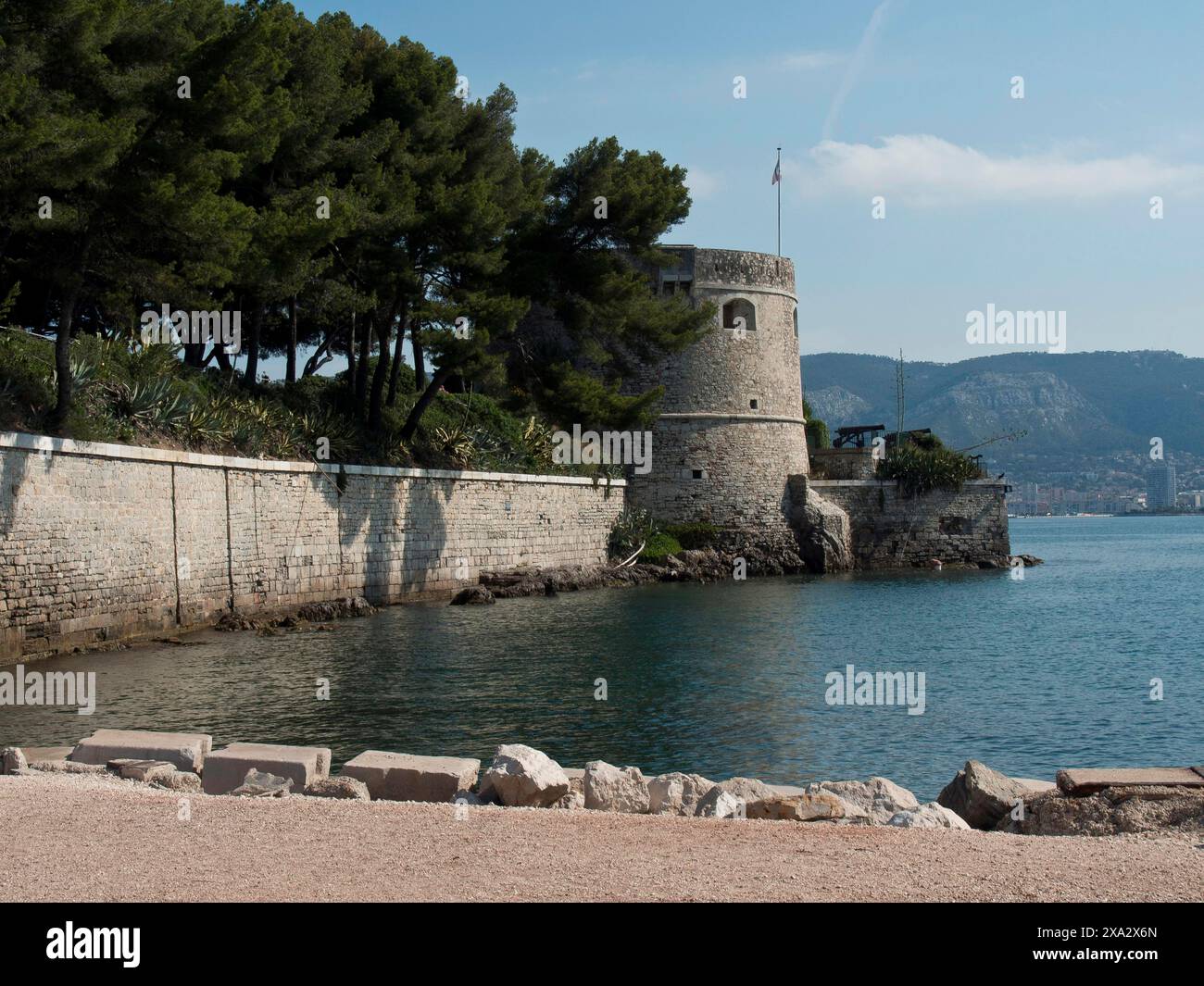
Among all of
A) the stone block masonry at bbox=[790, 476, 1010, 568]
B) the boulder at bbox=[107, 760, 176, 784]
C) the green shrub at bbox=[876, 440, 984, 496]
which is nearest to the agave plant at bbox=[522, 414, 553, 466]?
the stone block masonry at bbox=[790, 476, 1010, 568]

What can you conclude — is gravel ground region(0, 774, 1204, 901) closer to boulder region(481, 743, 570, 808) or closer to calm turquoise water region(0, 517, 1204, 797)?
boulder region(481, 743, 570, 808)

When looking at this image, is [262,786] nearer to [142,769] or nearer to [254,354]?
[142,769]

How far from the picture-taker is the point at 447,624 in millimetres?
21422

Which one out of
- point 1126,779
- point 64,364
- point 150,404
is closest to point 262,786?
point 1126,779

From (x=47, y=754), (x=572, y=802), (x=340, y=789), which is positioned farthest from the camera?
(x=47, y=754)

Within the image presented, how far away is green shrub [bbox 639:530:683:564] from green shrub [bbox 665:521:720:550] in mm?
233

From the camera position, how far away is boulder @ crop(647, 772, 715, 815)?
297 inches

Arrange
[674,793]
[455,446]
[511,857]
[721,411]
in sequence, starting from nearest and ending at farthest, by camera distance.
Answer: [511,857] → [674,793] → [455,446] → [721,411]

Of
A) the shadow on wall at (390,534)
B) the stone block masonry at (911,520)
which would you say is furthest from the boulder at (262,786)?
the stone block masonry at (911,520)

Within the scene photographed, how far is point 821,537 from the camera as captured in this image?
37.1 meters

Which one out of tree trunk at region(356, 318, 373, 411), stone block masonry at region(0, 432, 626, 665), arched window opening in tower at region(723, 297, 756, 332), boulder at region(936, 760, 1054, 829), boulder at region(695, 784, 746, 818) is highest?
arched window opening in tower at region(723, 297, 756, 332)

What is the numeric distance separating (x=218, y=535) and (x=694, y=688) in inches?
337
